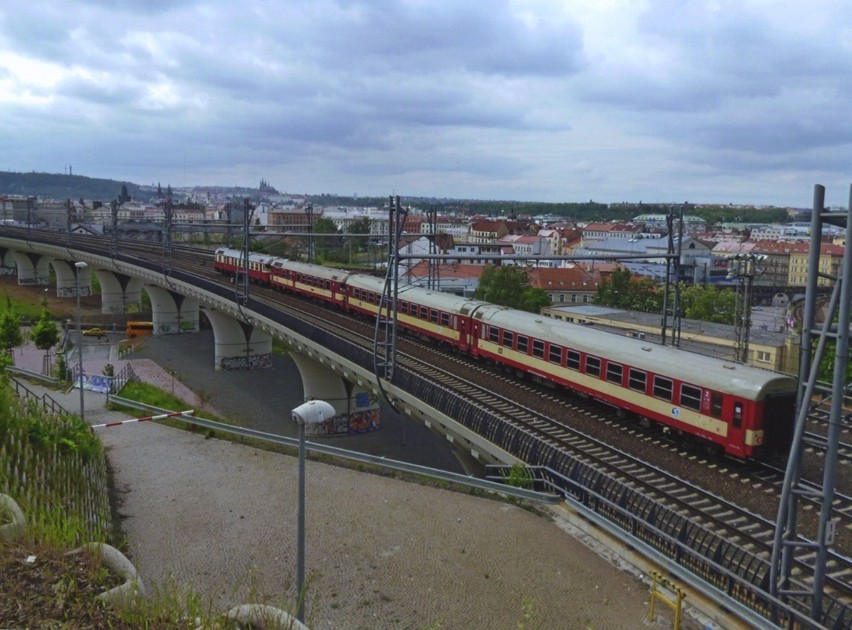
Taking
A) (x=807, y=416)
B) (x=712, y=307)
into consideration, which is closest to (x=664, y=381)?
(x=807, y=416)

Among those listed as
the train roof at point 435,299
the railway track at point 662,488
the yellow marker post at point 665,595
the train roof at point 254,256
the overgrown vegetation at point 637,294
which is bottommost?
the yellow marker post at point 665,595

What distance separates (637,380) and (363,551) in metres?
9.10

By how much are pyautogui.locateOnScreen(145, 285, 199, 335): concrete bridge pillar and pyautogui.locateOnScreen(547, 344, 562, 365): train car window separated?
46536mm

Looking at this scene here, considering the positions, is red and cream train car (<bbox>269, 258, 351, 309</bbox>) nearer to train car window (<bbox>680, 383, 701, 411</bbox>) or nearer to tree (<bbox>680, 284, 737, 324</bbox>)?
train car window (<bbox>680, 383, 701, 411</bbox>)

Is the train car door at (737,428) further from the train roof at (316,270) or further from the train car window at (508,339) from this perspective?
the train roof at (316,270)

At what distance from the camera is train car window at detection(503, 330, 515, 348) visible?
23.9 metres

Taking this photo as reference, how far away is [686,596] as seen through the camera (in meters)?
10.6

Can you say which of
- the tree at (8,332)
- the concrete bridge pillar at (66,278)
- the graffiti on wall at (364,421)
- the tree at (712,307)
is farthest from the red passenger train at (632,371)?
the concrete bridge pillar at (66,278)

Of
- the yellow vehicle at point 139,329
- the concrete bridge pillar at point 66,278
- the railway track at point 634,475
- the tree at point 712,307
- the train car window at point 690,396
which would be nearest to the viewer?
the railway track at point 634,475

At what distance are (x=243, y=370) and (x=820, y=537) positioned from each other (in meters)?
45.7

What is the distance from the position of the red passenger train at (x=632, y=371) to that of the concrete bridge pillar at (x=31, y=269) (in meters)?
78.2

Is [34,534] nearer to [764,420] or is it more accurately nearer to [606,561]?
[606,561]

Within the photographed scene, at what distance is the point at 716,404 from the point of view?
15.7m

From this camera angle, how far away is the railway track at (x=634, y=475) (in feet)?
36.7
